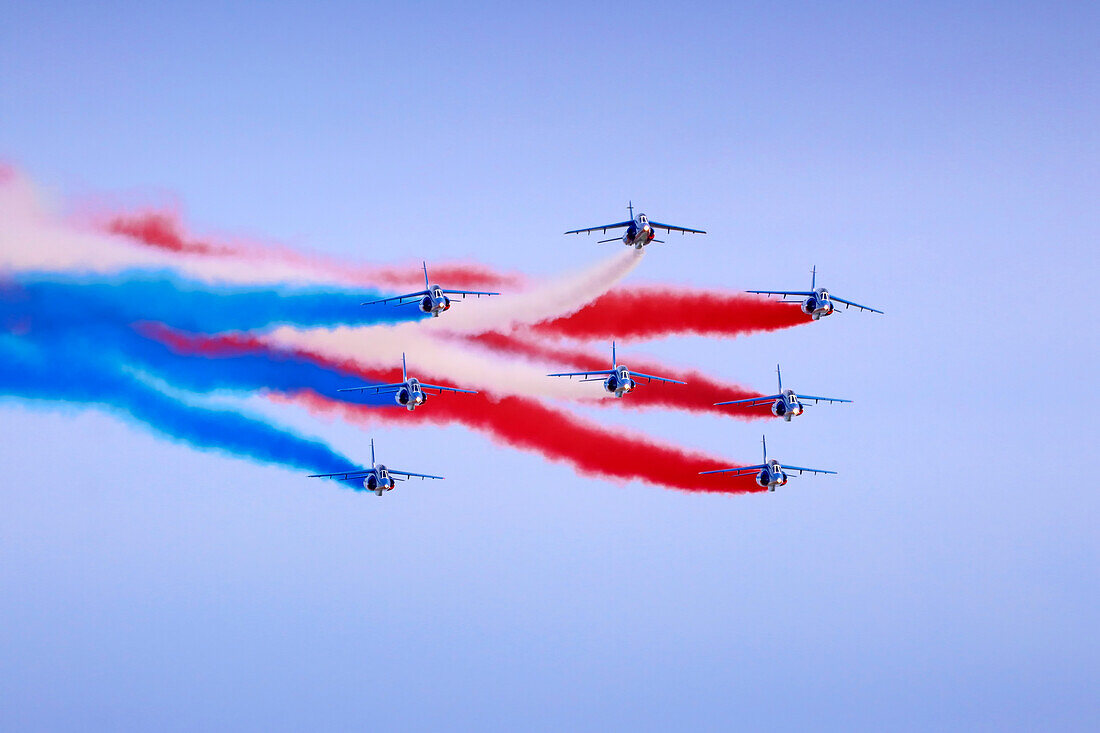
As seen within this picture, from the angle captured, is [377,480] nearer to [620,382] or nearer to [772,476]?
[620,382]

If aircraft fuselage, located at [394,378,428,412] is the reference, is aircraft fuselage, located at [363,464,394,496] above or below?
below

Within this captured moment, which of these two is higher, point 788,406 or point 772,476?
point 788,406

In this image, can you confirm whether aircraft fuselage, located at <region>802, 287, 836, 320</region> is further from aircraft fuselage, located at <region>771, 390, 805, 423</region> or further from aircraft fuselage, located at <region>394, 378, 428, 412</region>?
aircraft fuselage, located at <region>394, 378, 428, 412</region>

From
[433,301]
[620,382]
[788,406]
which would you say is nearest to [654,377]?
[620,382]

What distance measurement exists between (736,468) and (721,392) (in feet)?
→ 16.3

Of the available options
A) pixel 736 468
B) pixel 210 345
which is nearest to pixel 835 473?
pixel 736 468

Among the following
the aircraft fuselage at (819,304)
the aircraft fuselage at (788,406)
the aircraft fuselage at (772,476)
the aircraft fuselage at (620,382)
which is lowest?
the aircraft fuselage at (772,476)

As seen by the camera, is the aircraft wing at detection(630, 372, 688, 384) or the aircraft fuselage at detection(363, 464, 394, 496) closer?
the aircraft wing at detection(630, 372, 688, 384)

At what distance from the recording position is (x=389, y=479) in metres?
99.1

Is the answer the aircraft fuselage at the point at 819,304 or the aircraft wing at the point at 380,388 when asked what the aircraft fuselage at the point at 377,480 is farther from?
the aircraft fuselage at the point at 819,304

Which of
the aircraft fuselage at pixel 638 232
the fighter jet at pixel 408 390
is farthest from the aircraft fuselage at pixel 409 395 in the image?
the aircraft fuselage at pixel 638 232

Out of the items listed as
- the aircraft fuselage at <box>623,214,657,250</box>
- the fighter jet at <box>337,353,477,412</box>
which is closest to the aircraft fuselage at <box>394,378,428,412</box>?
the fighter jet at <box>337,353,477,412</box>

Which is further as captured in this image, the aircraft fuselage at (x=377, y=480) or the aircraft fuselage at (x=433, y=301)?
the aircraft fuselage at (x=377, y=480)

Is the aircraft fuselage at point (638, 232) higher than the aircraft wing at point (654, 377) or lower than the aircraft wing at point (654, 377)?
higher
